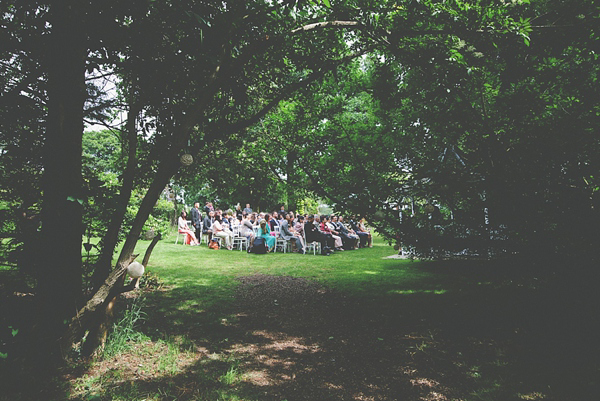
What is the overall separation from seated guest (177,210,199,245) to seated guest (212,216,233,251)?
1.75 m

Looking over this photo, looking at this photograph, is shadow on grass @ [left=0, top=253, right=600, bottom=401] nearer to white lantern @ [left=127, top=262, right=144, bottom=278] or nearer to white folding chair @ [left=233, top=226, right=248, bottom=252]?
white lantern @ [left=127, top=262, right=144, bottom=278]

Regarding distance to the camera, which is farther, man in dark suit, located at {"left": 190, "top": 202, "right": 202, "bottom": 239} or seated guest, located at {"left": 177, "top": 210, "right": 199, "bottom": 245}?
man in dark suit, located at {"left": 190, "top": 202, "right": 202, "bottom": 239}

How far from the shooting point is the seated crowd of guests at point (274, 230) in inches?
533

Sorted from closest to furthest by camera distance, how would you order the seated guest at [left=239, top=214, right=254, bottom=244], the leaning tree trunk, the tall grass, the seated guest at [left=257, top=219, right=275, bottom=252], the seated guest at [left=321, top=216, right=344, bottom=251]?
the leaning tree trunk < the tall grass < the seated guest at [left=257, top=219, right=275, bottom=252] < the seated guest at [left=239, top=214, right=254, bottom=244] < the seated guest at [left=321, top=216, right=344, bottom=251]

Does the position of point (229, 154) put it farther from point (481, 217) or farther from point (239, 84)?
point (481, 217)

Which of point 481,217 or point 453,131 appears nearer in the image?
point 481,217

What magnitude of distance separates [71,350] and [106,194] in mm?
1846

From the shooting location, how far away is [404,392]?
3053 millimetres

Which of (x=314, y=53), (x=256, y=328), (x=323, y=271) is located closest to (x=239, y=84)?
(x=314, y=53)

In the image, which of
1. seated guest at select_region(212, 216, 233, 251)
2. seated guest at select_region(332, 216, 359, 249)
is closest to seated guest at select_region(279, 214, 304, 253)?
seated guest at select_region(212, 216, 233, 251)

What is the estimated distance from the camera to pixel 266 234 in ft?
43.7

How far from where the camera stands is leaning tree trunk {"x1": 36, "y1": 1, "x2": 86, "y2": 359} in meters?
2.81

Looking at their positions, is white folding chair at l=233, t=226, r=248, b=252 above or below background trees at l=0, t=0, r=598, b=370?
below

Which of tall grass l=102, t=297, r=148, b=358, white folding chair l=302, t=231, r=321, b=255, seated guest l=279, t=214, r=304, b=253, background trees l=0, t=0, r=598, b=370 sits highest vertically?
A: background trees l=0, t=0, r=598, b=370
